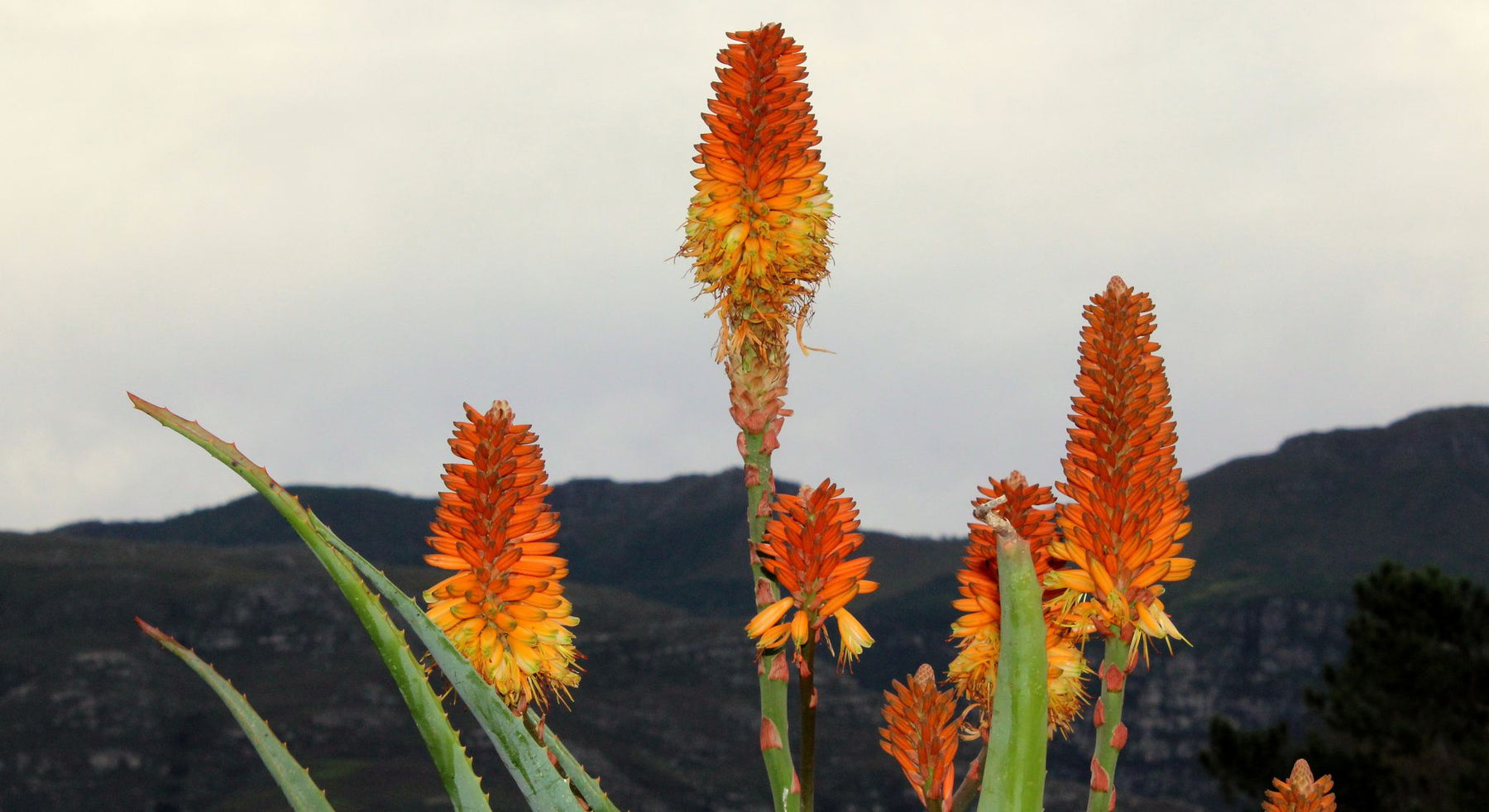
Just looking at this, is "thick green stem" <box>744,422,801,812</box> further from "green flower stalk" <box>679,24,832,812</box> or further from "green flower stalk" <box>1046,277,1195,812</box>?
"green flower stalk" <box>1046,277,1195,812</box>

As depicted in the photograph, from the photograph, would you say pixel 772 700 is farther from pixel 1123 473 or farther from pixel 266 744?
pixel 266 744

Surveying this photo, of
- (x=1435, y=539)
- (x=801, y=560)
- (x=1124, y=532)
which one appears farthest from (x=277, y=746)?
(x=1435, y=539)

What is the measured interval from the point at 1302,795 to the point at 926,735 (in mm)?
838

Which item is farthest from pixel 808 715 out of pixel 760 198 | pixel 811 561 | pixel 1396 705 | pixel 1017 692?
pixel 1396 705

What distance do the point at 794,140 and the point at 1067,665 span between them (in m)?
1.47

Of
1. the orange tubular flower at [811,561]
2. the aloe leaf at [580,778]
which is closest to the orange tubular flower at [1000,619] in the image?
the orange tubular flower at [811,561]

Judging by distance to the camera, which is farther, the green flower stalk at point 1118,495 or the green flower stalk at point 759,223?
the green flower stalk at point 759,223

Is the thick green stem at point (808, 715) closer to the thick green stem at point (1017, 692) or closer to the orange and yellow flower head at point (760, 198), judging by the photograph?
the thick green stem at point (1017, 692)

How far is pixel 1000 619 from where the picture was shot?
9.18ft

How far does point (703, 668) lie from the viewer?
547 ft

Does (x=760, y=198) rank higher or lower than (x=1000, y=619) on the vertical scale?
higher

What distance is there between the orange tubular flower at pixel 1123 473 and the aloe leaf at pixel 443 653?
126 centimetres

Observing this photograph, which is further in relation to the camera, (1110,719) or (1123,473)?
(1110,719)

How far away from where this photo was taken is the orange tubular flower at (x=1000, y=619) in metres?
2.97
